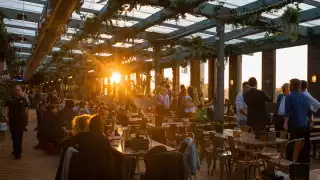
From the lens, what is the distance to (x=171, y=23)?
12.2 m

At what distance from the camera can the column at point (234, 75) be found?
15489 millimetres

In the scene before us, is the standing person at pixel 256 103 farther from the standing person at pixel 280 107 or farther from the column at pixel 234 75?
the column at pixel 234 75

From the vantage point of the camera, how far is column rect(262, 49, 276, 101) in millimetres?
14125

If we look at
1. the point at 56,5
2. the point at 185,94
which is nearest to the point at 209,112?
the point at 185,94

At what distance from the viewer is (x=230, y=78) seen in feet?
52.0

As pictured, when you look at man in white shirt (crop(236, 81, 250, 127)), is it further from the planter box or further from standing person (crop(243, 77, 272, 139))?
the planter box

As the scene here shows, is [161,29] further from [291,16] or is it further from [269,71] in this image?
[291,16]

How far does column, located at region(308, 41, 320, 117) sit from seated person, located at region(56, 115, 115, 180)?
10.3m

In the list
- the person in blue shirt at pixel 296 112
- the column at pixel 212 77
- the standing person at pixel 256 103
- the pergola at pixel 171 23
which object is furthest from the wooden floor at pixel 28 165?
the column at pixel 212 77

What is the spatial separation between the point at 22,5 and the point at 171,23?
4.84 meters

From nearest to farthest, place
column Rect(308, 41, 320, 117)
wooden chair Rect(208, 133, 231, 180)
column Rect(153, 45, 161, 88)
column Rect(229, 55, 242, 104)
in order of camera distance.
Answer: wooden chair Rect(208, 133, 231, 180) < column Rect(308, 41, 320, 117) < column Rect(153, 45, 161, 88) < column Rect(229, 55, 242, 104)

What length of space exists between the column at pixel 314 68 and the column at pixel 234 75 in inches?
142

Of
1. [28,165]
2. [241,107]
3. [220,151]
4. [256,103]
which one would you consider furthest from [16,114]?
[256,103]

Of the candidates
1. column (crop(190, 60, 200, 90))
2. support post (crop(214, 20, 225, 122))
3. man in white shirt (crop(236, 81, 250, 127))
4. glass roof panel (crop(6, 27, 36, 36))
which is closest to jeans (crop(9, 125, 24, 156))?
man in white shirt (crop(236, 81, 250, 127))
